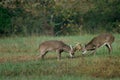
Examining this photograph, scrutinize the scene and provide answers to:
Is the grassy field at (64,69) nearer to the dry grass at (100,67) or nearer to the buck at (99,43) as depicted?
the dry grass at (100,67)

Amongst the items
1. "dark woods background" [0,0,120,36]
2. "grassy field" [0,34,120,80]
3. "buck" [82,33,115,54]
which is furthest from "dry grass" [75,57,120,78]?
"dark woods background" [0,0,120,36]

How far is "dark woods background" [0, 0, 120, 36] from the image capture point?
34.8m

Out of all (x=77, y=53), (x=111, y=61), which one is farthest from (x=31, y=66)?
(x=77, y=53)

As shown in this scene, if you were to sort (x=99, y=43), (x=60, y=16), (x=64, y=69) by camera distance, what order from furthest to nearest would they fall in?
(x=60, y=16) < (x=99, y=43) < (x=64, y=69)

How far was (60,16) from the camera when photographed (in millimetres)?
36219

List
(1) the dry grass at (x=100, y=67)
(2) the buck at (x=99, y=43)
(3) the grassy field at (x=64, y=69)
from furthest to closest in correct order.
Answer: (2) the buck at (x=99, y=43) → (1) the dry grass at (x=100, y=67) → (3) the grassy field at (x=64, y=69)

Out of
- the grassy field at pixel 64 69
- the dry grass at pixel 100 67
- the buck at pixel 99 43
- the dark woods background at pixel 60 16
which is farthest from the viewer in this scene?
the dark woods background at pixel 60 16

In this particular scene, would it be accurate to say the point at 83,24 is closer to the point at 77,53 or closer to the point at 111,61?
the point at 77,53

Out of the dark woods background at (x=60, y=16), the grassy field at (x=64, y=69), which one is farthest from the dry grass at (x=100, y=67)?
the dark woods background at (x=60, y=16)

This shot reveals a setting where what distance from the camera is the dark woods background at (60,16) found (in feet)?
114

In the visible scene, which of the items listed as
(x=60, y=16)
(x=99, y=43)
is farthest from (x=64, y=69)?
(x=60, y=16)

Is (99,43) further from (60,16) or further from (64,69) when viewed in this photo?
(60,16)

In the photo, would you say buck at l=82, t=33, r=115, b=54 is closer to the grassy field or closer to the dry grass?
the grassy field

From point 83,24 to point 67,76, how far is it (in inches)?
847
